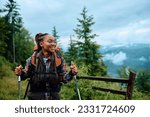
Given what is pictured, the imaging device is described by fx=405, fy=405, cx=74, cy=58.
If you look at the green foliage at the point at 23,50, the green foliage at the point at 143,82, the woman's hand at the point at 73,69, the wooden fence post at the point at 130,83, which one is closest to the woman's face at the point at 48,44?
the woman's hand at the point at 73,69

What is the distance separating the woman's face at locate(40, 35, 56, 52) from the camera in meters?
4.20

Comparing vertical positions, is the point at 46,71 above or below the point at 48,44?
below

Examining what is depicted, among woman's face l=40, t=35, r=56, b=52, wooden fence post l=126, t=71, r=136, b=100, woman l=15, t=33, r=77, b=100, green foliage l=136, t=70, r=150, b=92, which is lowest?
green foliage l=136, t=70, r=150, b=92

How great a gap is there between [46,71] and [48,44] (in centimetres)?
28

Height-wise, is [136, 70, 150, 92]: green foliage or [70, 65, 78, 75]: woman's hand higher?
[70, 65, 78, 75]: woman's hand

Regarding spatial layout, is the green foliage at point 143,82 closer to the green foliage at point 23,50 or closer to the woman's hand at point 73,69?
the woman's hand at point 73,69

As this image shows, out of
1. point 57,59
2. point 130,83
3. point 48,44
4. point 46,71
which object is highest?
point 48,44

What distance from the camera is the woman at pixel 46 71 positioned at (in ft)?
13.8

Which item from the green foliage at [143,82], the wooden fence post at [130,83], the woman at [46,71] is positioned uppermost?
the woman at [46,71]

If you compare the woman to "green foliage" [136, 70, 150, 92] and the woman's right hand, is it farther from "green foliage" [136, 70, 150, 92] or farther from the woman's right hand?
"green foliage" [136, 70, 150, 92]

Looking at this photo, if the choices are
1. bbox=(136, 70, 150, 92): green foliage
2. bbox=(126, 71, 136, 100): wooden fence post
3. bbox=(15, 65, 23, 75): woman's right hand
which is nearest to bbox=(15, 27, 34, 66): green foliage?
bbox=(136, 70, 150, 92): green foliage

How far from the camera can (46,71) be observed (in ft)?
13.8

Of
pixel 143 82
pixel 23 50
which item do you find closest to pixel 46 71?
pixel 143 82

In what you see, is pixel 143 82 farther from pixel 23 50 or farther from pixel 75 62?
pixel 75 62
